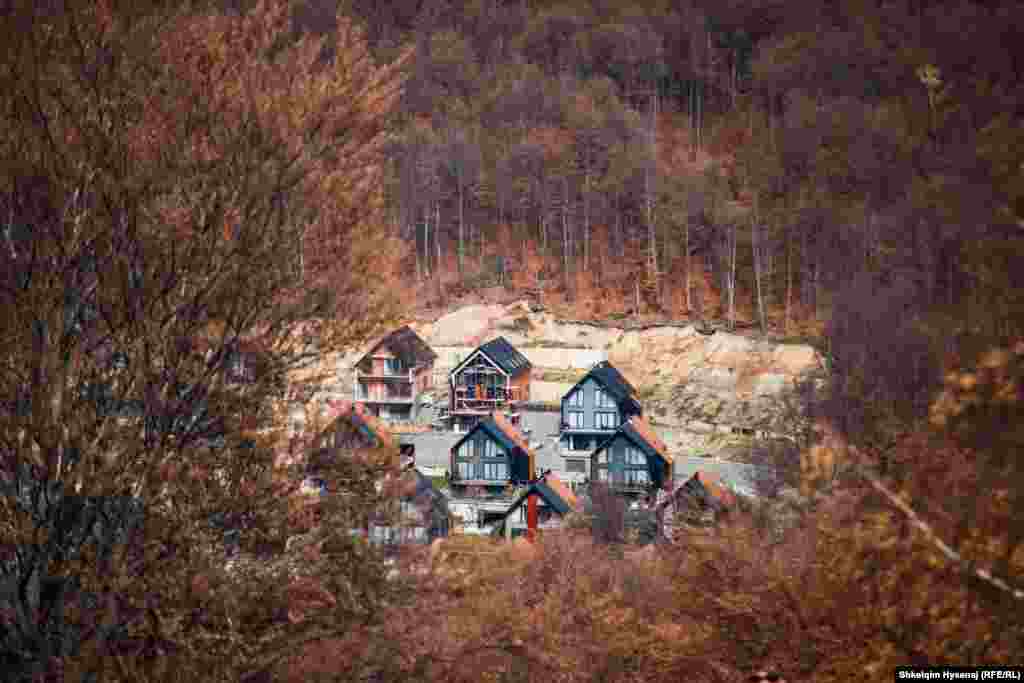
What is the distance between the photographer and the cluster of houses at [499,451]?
7.01 m

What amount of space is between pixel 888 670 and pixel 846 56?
158 ft

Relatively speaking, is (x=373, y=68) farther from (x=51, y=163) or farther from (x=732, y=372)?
(x=732, y=372)

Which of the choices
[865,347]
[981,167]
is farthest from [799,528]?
[865,347]

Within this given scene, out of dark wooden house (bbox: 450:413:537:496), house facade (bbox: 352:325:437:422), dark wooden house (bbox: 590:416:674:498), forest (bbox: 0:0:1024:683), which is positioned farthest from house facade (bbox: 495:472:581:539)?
house facade (bbox: 352:325:437:422)

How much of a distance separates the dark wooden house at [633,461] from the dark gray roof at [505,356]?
29.4ft

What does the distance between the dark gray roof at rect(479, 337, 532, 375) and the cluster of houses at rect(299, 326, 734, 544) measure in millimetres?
50

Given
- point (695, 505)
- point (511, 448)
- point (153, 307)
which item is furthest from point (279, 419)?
point (511, 448)

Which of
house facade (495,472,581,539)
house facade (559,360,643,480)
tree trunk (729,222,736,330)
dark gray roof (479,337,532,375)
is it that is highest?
tree trunk (729,222,736,330)

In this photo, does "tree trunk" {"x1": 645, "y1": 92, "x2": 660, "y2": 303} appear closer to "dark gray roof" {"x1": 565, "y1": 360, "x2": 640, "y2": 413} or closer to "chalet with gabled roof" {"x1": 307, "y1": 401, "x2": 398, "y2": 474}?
"dark gray roof" {"x1": 565, "y1": 360, "x2": 640, "y2": 413}

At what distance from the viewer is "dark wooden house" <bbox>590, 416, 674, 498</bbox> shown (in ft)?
72.2

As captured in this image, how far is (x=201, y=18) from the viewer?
601cm

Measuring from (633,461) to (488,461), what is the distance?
11.3ft

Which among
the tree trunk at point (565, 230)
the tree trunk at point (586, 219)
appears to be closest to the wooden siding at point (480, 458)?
the tree trunk at point (565, 230)

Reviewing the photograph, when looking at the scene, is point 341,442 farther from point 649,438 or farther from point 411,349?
point 411,349
